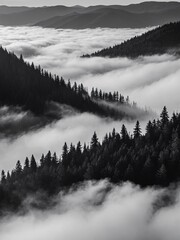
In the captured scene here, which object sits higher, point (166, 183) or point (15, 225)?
point (166, 183)

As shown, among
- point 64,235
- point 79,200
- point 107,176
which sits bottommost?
point 64,235

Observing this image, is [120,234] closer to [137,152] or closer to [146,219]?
[146,219]

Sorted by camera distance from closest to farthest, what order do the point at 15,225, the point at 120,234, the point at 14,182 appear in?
1. the point at 120,234
2. the point at 15,225
3. the point at 14,182

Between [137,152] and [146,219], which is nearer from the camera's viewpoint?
[146,219]

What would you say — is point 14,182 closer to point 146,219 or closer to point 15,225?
point 15,225

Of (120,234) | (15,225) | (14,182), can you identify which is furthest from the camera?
(14,182)

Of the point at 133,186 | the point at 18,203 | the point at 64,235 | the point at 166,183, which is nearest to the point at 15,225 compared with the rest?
the point at 18,203

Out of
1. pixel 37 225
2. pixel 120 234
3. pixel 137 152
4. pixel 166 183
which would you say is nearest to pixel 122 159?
pixel 137 152
